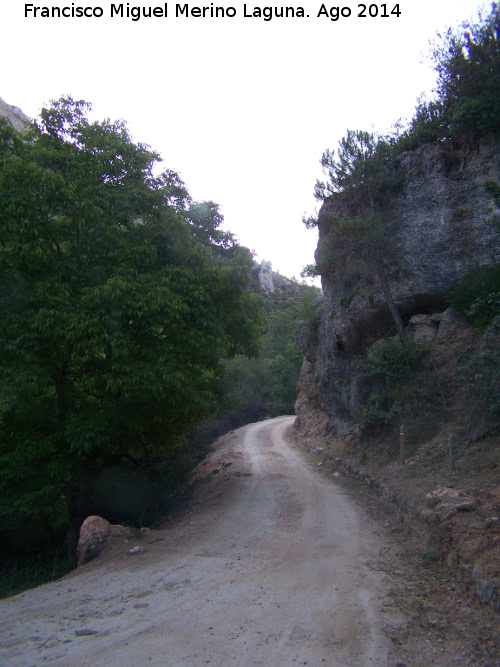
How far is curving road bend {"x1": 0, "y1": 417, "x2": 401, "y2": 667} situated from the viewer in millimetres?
4418

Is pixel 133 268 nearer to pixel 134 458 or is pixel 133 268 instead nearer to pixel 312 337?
pixel 134 458

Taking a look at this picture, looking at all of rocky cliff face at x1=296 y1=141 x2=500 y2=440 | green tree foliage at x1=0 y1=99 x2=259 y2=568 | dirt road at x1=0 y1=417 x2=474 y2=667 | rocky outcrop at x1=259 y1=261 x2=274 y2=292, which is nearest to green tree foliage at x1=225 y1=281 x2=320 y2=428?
rocky cliff face at x1=296 y1=141 x2=500 y2=440

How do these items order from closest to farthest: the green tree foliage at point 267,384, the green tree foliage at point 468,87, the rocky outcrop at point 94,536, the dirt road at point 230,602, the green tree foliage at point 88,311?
the dirt road at point 230,602
the rocky outcrop at point 94,536
the green tree foliage at point 88,311
the green tree foliage at point 468,87
the green tree foliage at point 267,384

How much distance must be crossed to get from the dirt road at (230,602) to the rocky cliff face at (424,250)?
8.50 m

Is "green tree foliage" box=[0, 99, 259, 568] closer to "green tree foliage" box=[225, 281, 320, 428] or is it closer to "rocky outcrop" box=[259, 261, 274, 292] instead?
"green tree foliage" box=[225, 281, 320, 428]

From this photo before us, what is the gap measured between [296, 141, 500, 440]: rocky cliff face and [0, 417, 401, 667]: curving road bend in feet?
28.1

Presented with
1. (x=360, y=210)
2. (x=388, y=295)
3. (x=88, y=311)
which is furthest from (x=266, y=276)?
(x=88, y=311)

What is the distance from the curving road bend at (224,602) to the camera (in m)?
4.42

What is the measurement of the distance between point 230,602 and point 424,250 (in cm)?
1381

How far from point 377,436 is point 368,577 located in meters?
8.80

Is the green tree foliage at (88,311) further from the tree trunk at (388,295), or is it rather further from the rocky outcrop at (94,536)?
the tree trunk at (388,295)

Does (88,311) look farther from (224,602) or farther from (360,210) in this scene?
(360,210)

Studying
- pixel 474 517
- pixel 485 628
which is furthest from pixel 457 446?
pixel 485 628

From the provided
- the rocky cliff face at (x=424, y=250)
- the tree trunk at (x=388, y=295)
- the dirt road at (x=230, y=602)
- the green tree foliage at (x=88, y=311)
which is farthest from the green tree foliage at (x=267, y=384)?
the dirt road at (x=230, y=602)
